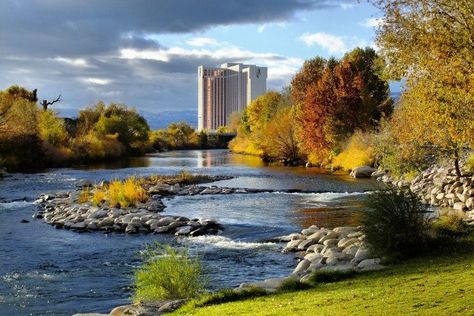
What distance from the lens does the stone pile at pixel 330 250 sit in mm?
16844

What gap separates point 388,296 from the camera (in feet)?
38.2

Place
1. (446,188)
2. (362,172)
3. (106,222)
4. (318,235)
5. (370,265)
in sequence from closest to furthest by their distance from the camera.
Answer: (370,265)
(318,235)
(106,222)
(446,188)
(362,172)

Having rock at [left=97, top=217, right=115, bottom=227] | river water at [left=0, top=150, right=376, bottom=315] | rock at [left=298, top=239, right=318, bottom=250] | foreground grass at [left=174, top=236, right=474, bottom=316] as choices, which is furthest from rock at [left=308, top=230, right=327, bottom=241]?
rock at [left=97, top=217, right=115, bottom=227]

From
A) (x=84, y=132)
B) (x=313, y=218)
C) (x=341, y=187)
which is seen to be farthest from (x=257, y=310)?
(x=84, y=132)

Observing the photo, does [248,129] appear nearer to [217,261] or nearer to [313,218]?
[313,218]

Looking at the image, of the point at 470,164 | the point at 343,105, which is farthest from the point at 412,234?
the point at 343,105

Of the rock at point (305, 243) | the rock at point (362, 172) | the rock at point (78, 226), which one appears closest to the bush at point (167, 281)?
the rock at point (305, 243)

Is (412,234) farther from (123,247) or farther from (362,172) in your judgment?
(362,172)

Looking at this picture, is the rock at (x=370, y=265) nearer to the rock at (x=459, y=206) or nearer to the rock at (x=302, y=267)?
the rock at (x=302, y=267)

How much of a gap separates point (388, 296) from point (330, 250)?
8.02m

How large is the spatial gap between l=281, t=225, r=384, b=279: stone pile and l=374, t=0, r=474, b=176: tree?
4774mm

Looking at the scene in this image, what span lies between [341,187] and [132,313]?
31.6 m

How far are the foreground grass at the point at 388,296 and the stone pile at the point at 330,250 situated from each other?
4.77ft

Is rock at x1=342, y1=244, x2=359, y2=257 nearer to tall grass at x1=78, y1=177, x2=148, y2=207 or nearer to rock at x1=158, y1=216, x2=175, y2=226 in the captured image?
rock at x1=158, y1=216, x2=175, y2=226
